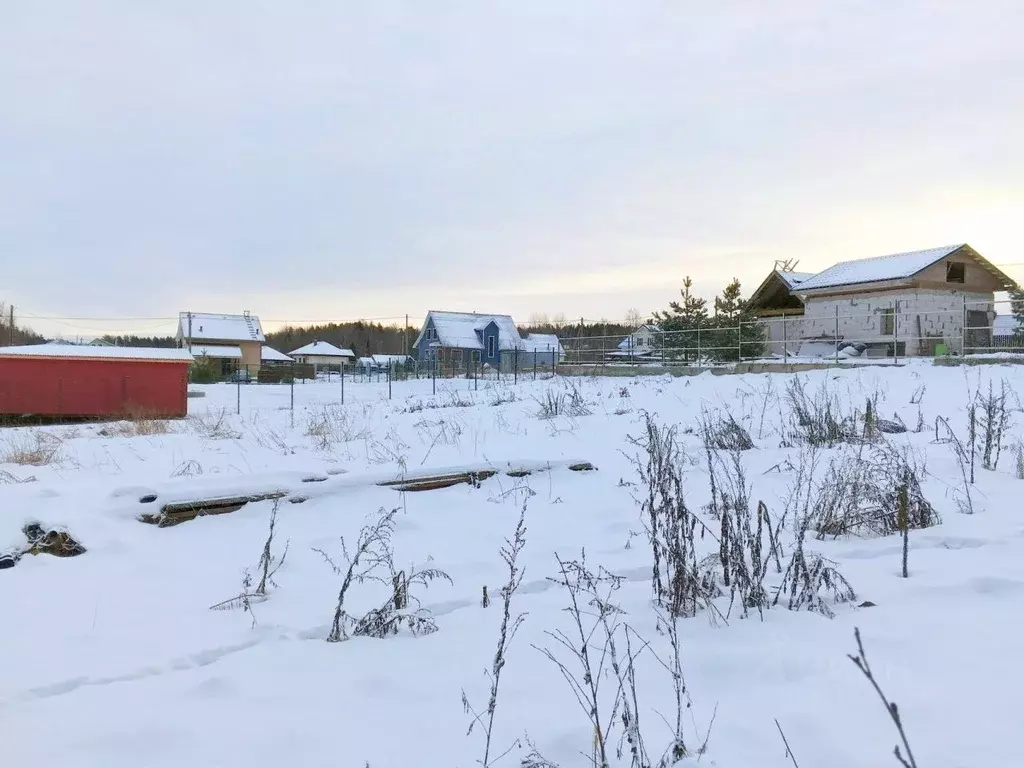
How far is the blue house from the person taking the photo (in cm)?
4384

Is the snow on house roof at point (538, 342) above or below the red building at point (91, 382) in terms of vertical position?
above

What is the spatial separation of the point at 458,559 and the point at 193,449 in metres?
5.44

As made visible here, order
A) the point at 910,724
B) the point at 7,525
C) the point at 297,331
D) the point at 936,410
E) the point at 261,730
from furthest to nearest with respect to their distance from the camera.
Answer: the point at 297,331 → the point at 936,410 → the point at 7,525 → the point at 261,730 → the point at 910,724

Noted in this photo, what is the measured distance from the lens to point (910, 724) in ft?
6.70

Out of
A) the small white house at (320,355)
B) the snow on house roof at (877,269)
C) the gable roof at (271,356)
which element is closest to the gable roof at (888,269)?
the snow on house roof at (877,269)

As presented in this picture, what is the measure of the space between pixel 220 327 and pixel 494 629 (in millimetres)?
52613

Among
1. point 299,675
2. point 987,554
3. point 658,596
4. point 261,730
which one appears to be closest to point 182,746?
point 261,730

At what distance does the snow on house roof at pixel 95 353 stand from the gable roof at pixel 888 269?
23245 mm

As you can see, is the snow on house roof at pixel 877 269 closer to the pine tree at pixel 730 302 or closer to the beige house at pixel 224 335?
the pine tree at pixel 730 302

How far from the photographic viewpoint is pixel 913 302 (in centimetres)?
2277

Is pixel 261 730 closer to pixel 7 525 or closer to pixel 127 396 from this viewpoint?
pixel 7 525

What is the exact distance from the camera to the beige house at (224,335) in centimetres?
4822

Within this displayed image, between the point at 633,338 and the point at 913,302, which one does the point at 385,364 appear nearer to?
the point at 633,338

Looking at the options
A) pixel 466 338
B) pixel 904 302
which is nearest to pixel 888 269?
pixel 904 302
